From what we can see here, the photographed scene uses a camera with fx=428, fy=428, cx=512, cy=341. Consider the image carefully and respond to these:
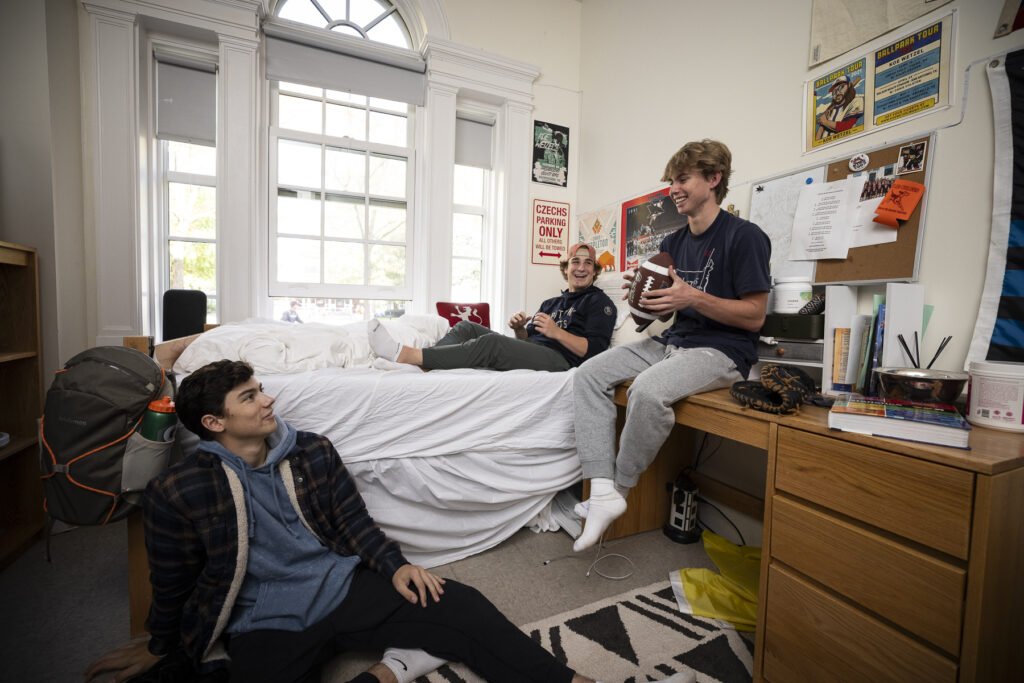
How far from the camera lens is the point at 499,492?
66.3 inches

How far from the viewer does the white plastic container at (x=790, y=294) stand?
152 centimetres

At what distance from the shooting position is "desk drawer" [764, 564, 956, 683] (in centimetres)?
80

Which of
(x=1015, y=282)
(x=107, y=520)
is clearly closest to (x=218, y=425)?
(x=107, y=520)

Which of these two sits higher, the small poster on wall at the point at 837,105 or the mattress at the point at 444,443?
the small poster on wall at the point at 837,105

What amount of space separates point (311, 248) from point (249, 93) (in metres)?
0.90

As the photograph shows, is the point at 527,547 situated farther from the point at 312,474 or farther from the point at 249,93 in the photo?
the point at 249,93

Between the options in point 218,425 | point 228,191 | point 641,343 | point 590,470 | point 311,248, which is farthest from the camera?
point 311,248

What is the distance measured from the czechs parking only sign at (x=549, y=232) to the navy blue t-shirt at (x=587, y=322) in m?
1.02

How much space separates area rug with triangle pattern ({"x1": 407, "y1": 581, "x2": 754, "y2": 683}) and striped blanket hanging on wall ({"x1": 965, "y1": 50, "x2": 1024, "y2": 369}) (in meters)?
1.02

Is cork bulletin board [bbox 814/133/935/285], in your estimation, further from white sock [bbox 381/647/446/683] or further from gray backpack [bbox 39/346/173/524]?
gray backpack [bbox 39/346/173/524]

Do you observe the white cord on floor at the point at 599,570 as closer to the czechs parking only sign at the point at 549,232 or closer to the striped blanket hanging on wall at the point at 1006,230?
the striped blanket hanging on wall at the point at 1006,230

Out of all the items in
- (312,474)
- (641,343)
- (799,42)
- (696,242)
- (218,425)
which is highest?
(799,42)

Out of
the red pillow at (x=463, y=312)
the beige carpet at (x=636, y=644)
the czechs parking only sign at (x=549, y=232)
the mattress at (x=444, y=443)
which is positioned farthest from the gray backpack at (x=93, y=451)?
the czechs parking only sign at (x=549, y=232)

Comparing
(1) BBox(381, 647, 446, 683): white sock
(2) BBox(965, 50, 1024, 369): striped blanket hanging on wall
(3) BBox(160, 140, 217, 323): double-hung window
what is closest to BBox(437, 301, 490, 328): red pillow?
(3) BBox(160, 140, 217, 323): double-hung window
